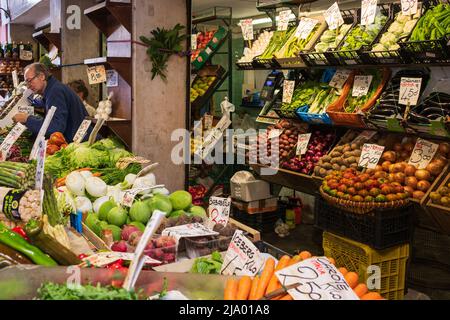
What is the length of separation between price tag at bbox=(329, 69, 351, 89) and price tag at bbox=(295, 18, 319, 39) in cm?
54

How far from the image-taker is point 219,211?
115 inches

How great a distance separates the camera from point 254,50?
625cm

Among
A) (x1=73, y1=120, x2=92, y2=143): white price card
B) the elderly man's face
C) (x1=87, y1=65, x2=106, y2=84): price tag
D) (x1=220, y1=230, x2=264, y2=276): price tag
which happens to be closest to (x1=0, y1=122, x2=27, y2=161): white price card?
(x1=73, y1=120, x2=92, y2=143): white price card

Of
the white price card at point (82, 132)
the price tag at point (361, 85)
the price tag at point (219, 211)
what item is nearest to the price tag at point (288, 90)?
the price tag at point (361, 85)

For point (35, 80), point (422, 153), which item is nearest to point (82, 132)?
point (35, 80)

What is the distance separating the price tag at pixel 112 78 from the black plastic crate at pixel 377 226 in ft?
9.15

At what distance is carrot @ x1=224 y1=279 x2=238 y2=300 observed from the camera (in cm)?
184

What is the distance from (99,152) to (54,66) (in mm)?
3474

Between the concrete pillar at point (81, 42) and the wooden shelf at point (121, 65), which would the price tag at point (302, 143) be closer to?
the wooden shelf at point (121, 65)

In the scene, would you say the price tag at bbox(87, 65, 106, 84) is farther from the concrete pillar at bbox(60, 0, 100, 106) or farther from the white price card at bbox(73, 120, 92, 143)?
the concrete pillar at bbox(60, 0, 100, 106)

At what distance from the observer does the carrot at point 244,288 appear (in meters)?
1.85

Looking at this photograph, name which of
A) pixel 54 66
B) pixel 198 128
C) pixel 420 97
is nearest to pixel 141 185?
pixel 420 97

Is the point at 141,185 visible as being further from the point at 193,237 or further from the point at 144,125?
the point at 144,125

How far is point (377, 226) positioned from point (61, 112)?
3431mm
